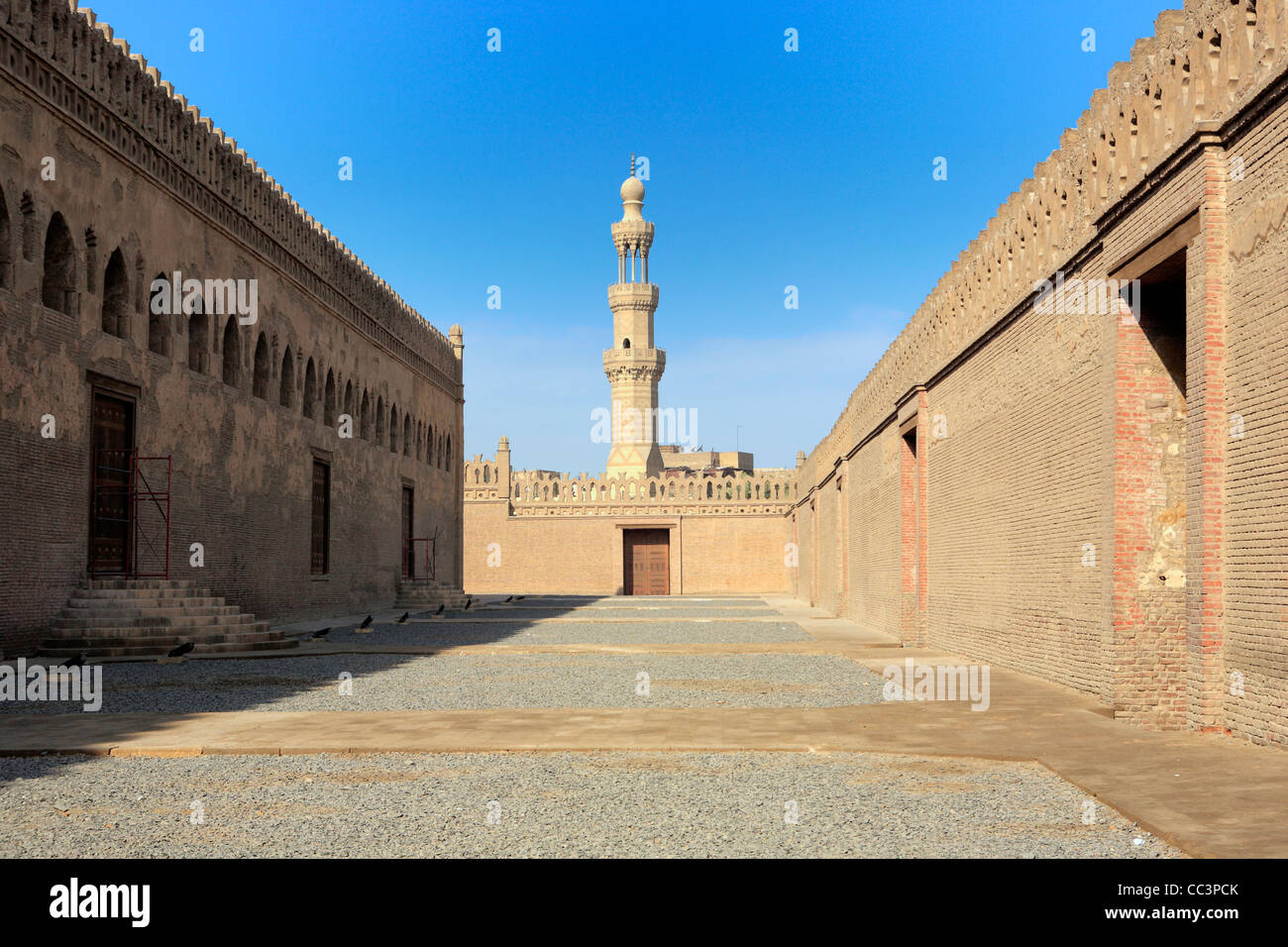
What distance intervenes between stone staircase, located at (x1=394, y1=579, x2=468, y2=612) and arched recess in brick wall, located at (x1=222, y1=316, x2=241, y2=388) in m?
11.1

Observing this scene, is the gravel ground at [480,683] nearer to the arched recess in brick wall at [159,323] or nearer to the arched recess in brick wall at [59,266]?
the arched recess in brick wall at [59,266]

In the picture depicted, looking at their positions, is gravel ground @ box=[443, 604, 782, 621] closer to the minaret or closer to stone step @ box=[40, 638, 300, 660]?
stone step @ box=[40, 638, 300, 660]

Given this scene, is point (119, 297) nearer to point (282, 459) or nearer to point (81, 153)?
point (81, 153)

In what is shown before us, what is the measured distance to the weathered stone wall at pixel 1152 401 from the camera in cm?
771

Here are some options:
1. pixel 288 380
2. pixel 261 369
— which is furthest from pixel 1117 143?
pixel 288 380

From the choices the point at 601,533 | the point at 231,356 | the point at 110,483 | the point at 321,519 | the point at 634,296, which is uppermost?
the point at 634,296

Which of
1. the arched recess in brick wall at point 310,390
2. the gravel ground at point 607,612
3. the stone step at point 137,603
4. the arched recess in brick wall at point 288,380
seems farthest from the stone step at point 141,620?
the gravel ground at point 607,612

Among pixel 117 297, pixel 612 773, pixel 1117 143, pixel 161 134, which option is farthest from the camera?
pixel 161 134

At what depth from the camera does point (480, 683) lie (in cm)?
1290

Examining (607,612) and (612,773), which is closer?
(612,773)

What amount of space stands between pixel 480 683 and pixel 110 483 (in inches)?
294

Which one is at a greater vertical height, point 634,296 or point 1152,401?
point 634,296

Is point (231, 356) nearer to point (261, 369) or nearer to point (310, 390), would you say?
point (261, 369)

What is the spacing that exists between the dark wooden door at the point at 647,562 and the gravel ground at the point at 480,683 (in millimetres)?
30523
